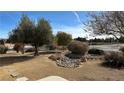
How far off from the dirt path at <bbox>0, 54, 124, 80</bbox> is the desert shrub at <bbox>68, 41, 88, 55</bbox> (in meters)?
0.19

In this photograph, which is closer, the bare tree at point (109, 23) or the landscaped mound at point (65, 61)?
the bare tree at point (109, 23)

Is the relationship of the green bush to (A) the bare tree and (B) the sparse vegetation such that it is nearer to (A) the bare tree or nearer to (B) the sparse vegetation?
(B) the sparse vegetation

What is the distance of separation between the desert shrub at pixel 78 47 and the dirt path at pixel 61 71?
0.63ft

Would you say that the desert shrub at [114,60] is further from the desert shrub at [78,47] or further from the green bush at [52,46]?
the green bush at [52,46]

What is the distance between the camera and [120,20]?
7.29 meters

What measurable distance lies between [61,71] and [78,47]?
43 cm

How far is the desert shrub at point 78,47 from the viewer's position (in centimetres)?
735

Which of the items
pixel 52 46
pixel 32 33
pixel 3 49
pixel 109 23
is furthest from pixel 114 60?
pixel 3 49

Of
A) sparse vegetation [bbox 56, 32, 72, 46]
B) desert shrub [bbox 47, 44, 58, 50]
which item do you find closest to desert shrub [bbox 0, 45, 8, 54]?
desert shrub [bbox 47, 44, 58, 50]

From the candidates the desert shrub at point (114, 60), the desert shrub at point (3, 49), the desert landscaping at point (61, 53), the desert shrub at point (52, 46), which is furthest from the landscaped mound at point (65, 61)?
the desert shrub at point (3, 49)

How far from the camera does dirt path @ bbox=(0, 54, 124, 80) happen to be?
7320 millimetres

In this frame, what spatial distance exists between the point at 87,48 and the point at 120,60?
1.67 feet
